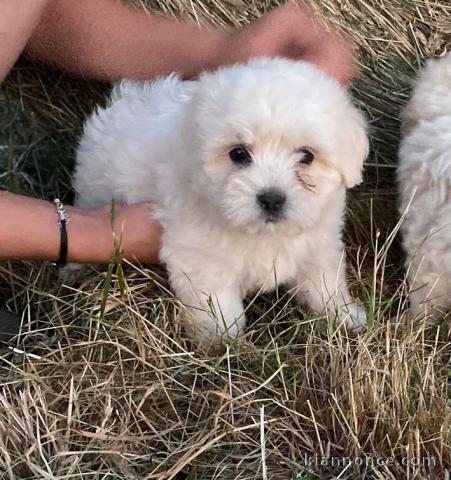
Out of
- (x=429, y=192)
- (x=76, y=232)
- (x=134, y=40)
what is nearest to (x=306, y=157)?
(x=429, y=192)

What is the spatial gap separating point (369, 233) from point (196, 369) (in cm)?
95

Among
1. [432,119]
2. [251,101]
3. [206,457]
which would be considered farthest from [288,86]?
[206,457]

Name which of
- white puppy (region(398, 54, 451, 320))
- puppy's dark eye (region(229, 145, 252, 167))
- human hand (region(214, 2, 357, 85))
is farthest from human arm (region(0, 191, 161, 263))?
white puppy (region(398, 54, 451, 320))

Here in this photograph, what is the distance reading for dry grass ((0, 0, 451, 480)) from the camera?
2.02 meters

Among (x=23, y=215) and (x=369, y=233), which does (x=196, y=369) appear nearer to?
(x=23, y=215)

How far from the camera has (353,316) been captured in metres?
2.51

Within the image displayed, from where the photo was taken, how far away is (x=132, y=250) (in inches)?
97.6

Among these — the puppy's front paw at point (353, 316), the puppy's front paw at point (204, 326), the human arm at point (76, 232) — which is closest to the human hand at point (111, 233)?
the human arm at point (76, 232)

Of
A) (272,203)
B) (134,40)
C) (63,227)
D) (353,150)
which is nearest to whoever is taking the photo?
(272,203)

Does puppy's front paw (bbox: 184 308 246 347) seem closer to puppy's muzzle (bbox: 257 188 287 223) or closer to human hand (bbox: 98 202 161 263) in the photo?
human hand (bbox: 98 202 161 263)

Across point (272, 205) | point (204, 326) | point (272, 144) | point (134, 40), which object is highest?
point (272, 144)

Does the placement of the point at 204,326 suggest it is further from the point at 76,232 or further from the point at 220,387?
the point at 76,232

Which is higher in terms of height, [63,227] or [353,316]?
[353,316]

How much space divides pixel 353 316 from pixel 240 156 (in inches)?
26.6
